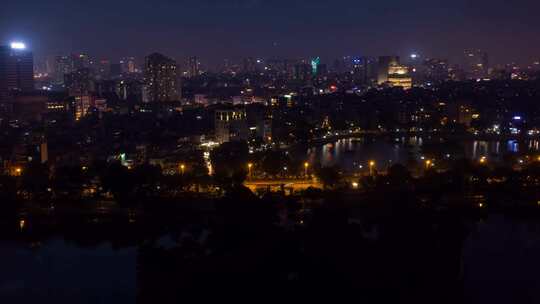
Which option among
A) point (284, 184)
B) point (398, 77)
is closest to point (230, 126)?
point (284, 184)

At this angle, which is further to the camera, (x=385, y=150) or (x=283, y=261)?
(x=385, y=150)

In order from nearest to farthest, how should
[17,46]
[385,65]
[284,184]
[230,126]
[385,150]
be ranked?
[284,184] < [385,150] < [230,126] < [17,46] < [385,65]

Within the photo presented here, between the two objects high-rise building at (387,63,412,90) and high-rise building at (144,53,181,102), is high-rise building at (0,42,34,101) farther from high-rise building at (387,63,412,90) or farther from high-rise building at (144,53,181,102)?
high-rise building at (387,63,412,90)

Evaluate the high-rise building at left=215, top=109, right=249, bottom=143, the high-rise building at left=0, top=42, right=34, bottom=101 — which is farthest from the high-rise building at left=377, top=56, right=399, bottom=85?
the high-rise building at left=215, top=109, right=249, bottom=143

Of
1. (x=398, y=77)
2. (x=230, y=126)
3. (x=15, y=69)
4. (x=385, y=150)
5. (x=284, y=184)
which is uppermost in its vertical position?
(x=398, y=77)

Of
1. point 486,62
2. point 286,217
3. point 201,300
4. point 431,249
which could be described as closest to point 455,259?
point 431,249

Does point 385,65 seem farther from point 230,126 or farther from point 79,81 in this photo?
point 230,126

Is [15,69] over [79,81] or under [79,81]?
over
